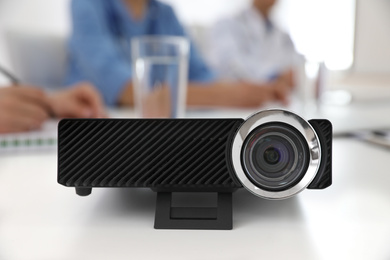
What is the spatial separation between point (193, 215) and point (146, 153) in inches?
2.1

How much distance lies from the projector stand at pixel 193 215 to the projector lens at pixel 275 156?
0.03 meters

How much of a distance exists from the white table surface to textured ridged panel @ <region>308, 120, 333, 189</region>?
30 mm

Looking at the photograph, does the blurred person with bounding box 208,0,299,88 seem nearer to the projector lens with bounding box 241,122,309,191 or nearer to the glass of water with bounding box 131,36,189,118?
the glass of water with bounding box 131,36,189,118

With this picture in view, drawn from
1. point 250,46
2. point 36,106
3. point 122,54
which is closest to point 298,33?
point 250,46

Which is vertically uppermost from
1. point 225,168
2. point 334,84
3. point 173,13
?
point 173,13

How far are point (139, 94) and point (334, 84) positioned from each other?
4.37 ft

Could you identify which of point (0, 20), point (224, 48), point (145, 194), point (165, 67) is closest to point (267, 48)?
point (224, 48)

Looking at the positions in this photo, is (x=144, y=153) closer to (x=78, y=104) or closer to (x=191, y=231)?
(x=191, y=231)

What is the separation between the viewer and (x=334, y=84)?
171cm

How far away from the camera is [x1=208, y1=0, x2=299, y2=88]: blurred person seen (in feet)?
5.39

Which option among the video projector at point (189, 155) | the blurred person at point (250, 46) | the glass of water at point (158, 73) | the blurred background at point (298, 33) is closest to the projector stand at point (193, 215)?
the video projector at point (189, 155)

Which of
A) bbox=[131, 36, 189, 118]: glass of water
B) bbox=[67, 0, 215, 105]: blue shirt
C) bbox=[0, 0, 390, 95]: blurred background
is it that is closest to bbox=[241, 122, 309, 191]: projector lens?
bbox=[131, 36, 189, 118]: glass of water

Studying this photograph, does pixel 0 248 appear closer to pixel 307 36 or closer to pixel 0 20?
pixel 0 20

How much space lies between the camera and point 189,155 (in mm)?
251
